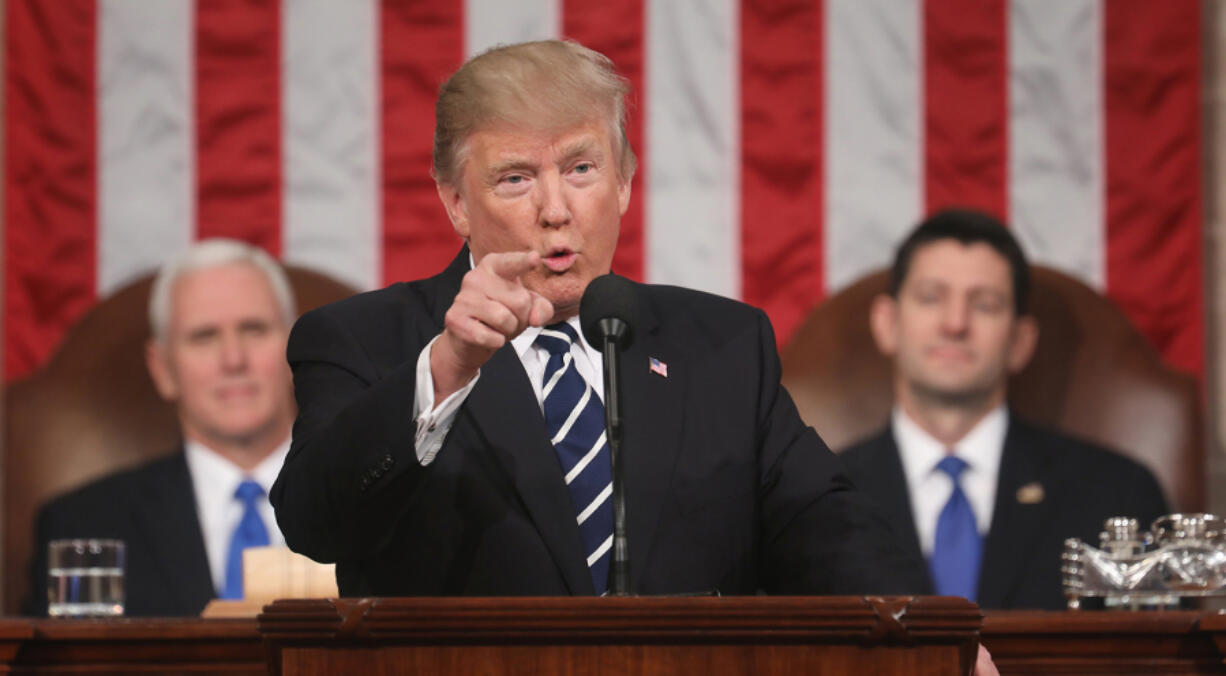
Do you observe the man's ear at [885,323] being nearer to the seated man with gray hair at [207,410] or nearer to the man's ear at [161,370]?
the seated man with gray hair at [207,410]

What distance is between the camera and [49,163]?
4.76 meters

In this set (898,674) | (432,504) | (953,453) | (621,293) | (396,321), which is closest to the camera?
(898,674)

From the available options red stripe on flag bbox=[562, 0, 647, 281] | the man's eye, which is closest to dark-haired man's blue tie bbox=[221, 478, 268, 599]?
red stripe on flag bbox=[562, 0, 647, 281]

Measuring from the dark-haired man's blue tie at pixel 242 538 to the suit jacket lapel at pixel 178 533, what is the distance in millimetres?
59

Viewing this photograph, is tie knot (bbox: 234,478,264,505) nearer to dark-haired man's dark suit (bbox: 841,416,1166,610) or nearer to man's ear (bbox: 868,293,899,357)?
dark-haired man's dark suit (bbox: 841,416,1166,610)

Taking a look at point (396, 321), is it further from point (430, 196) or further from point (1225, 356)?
point (1225, 356)

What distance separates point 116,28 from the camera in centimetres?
480

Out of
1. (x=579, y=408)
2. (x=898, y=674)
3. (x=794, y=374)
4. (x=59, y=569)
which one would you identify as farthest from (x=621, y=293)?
(x=794, y=374)

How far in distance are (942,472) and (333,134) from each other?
2.16 metres

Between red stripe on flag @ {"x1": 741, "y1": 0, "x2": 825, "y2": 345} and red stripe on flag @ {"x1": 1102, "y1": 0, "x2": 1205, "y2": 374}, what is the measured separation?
0.91m

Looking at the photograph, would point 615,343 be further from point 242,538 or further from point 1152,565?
point 242,538

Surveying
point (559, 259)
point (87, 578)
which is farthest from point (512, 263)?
point (87, 578)

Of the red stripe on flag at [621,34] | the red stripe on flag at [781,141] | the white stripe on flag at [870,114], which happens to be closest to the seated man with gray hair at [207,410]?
the red stripe on flag at [621,34]

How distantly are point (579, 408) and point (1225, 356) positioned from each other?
10.9 ft
